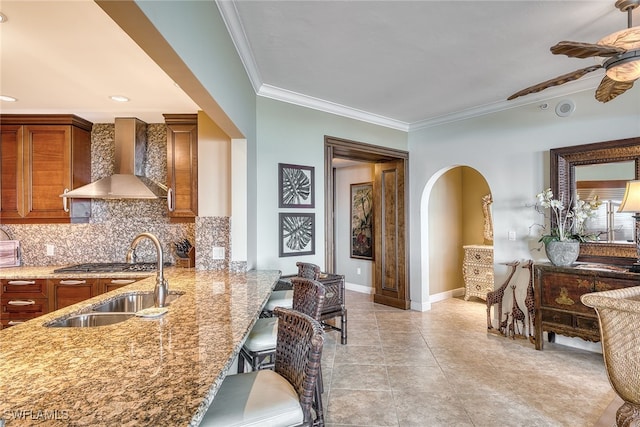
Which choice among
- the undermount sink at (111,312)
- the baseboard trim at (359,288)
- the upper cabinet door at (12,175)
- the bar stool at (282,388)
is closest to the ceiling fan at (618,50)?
the bar stool at (282,388)

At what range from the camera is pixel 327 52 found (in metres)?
2.72

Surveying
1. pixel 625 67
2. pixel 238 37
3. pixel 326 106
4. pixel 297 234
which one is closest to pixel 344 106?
pixel 326 106

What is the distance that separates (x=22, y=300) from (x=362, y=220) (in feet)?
15.6

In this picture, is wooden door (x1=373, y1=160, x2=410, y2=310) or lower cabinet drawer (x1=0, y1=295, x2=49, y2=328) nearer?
lower cabinet drawer (x1=0, y1=295, x2=49, y2=328)

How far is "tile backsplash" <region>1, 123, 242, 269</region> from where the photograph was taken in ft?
11.7

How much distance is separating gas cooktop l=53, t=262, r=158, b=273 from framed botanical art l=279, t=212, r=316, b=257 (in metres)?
1.34

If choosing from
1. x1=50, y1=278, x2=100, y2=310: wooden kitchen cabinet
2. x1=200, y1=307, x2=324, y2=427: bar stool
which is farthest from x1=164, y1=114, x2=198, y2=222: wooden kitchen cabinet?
x1=200, y1=307, x2=324, y2=427: bar stool

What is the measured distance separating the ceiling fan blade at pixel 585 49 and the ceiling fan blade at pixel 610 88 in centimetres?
40

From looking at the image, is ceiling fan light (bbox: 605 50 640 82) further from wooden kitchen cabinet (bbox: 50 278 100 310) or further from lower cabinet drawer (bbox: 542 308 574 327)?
wooden kitchen cabinet (bbox: 50 278 100 310)

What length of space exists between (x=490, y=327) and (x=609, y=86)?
111 inches

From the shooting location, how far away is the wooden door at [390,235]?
4.90 m

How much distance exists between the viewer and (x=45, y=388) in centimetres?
91

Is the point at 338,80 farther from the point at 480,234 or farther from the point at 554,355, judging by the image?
the point at 480,234

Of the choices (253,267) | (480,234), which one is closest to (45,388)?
(253,267)
